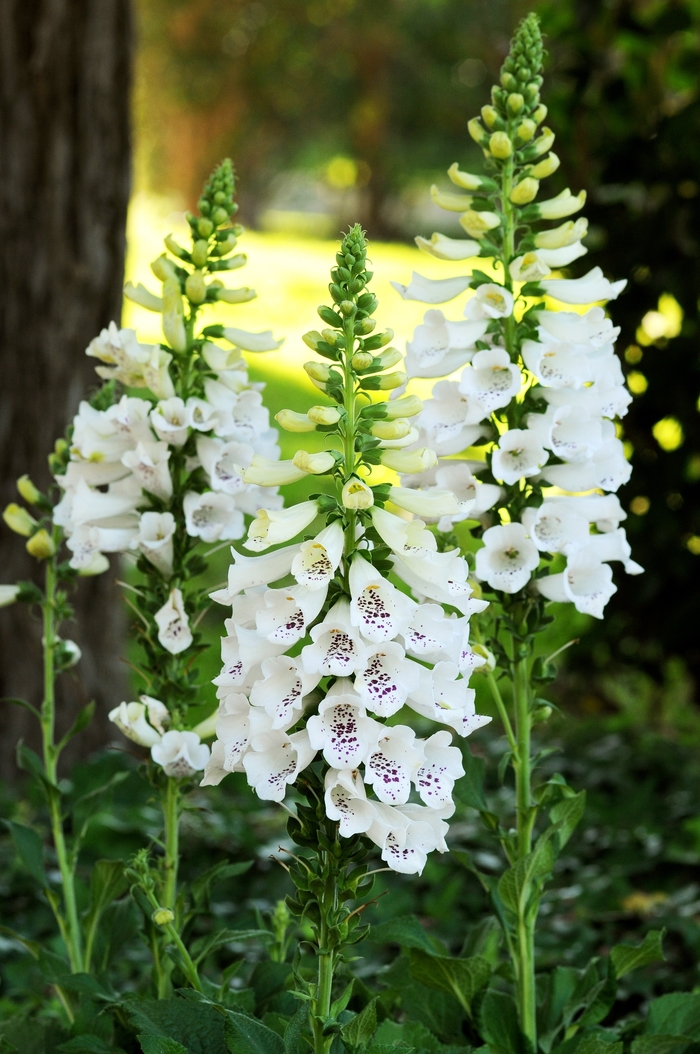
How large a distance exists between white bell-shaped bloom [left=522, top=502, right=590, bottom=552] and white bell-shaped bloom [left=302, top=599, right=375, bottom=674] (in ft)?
1.62

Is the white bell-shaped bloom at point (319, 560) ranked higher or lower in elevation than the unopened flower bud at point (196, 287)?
lower

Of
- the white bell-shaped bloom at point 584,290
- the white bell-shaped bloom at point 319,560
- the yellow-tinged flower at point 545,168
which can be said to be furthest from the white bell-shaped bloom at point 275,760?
the yellow-tinged flower at point 545,168

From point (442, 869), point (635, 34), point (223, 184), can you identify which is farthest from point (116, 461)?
point (635, 34)

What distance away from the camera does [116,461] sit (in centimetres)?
209

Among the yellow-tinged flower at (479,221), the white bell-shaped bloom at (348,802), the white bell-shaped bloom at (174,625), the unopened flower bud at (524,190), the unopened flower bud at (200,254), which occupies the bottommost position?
the white bell-shaped bloom at (348,802)

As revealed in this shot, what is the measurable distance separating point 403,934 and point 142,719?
0.59 metres

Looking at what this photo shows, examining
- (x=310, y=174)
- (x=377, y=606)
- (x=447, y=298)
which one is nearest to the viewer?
(x=377, y=606)

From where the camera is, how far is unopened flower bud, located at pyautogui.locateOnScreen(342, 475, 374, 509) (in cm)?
151

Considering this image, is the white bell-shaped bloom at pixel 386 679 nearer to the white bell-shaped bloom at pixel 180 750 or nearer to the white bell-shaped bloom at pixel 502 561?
the white bell-shaped bloom at pixel 502 561

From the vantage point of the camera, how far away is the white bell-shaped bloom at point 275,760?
1522 millimetres

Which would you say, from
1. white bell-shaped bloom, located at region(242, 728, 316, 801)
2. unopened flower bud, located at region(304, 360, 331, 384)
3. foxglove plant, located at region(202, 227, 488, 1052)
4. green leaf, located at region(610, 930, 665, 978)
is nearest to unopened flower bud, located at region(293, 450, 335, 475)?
foxglove plant, located at region(202, 227, 488, 1052)

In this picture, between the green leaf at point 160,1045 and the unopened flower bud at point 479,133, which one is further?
the unopened flower bud at point 479,133

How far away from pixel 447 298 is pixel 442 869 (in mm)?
2227

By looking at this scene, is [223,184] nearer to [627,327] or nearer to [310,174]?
[627,327]
